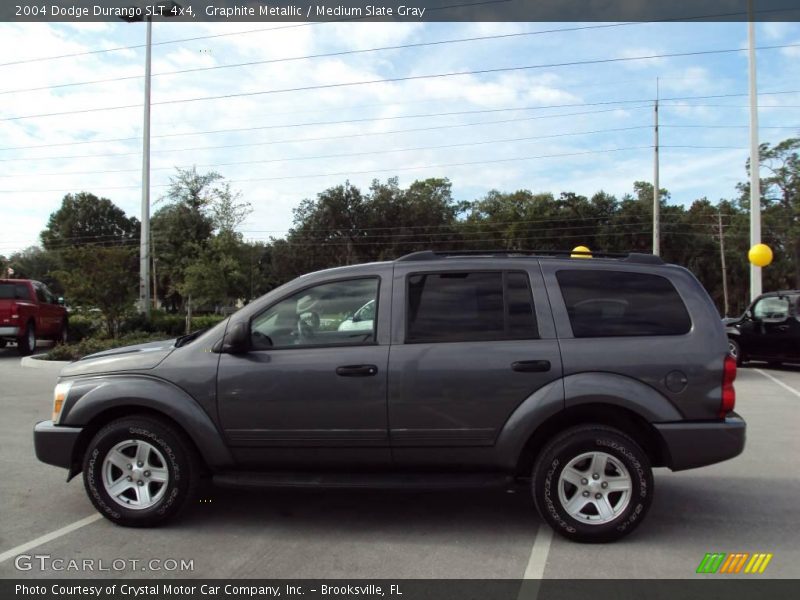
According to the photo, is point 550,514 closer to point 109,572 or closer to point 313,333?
point 313,333

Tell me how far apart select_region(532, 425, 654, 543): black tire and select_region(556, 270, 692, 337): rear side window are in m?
0.70

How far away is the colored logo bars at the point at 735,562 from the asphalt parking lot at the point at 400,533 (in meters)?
0.06

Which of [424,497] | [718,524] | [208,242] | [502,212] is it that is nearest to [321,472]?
[424,497]

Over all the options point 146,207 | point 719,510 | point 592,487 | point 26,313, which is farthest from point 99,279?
point 719,510

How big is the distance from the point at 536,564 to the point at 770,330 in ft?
40.9

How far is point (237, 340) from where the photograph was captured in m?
4.28

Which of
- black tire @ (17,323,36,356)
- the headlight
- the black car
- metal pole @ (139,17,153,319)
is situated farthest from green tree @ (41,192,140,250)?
the headlight

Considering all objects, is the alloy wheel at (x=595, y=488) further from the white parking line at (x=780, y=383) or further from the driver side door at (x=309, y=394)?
the white parking line at (x=780, y=383)

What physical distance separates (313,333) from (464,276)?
113cm

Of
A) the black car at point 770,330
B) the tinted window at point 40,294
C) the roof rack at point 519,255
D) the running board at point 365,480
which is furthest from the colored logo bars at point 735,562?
the tinted window at point 40,294

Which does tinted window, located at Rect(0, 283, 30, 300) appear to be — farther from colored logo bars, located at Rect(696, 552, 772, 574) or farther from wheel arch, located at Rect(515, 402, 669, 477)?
colored logo bars, located at Rect(696, 552, 772, 574)

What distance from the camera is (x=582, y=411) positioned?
13.8 ft

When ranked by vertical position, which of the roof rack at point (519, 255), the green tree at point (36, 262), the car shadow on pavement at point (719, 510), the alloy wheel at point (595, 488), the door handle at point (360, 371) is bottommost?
the car shadow on pavement at point (719, 510)

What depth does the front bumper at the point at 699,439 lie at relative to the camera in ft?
13.4
